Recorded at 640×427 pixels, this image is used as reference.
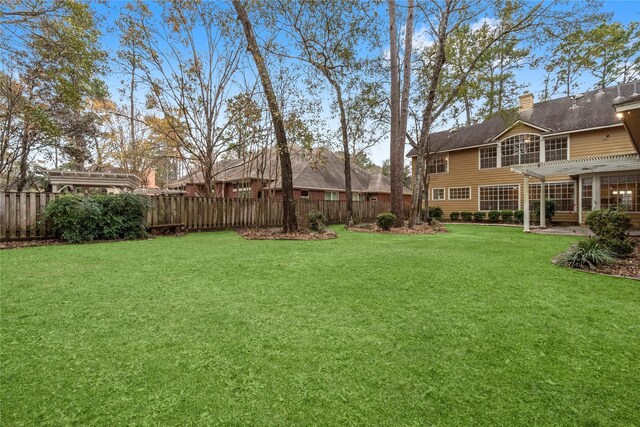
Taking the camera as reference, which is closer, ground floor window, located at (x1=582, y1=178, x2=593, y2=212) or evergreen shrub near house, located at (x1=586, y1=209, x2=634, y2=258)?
evergreen shrub near house, located at (x1=586, y1=209, x2=634, y2=258)

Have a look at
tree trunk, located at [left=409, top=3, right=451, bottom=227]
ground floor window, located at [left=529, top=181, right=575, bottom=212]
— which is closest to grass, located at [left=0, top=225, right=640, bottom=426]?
tree trunk, located at [left=409, top=3, right=451, bottom=227]

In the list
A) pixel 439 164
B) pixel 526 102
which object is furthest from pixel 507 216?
pixel 526 102

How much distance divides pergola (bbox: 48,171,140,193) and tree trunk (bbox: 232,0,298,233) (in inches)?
334

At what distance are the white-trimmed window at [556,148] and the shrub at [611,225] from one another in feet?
43.0

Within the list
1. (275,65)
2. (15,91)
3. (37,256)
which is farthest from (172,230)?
(15,91)

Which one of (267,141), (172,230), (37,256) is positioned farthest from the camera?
(267,141)

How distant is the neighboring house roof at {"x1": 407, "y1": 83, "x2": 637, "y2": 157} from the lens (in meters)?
15.5

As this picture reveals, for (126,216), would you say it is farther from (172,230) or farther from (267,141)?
(267,141)

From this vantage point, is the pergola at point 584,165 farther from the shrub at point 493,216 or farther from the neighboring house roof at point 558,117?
the shrub at point 493,216

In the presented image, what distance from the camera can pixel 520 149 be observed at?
18.1m

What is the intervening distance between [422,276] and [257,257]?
3.14m

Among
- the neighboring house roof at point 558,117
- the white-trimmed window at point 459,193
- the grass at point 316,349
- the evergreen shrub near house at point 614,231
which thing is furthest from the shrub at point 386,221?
the white-trimmed window at point 459,193

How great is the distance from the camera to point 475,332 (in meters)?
2.55

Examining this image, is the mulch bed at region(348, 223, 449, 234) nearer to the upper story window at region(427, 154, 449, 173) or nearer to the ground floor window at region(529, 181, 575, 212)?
the ground floor window at region(529, 181, 575, 212)
